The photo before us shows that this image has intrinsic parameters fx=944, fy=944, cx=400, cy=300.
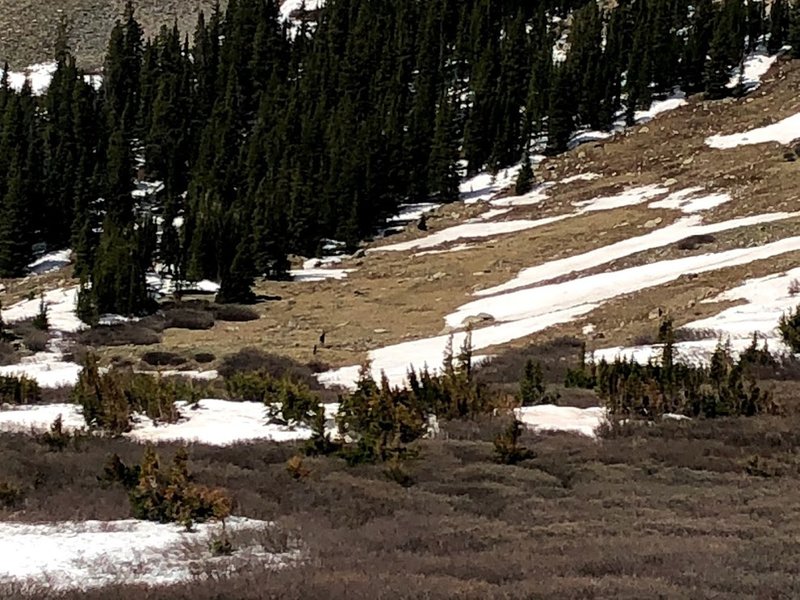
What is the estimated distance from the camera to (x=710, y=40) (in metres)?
70.8

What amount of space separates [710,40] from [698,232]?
125ft

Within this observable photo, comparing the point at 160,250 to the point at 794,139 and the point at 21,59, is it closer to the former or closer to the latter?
the point at 794,139

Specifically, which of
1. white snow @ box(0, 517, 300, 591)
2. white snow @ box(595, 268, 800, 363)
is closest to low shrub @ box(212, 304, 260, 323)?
white snow @ box(595, 268, 800, 363)

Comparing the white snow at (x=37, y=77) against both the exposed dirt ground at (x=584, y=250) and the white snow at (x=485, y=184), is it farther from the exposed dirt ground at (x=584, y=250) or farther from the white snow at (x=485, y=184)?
the exposed dirt ground at (x=584, y=250)

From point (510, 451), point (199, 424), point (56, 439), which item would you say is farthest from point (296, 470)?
point (199, 424)

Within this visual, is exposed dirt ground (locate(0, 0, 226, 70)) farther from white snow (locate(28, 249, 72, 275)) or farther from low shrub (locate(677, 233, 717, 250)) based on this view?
low shrub (locate(677, 233, 717, 250))

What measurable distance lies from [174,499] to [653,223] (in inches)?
1426

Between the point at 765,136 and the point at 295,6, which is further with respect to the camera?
the point at 295,6

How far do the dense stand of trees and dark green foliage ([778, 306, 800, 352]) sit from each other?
29244 mm

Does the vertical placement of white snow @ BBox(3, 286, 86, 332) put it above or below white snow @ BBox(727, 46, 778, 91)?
below

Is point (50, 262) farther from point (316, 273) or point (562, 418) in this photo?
point (562, 418)

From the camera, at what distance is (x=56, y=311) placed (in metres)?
40.2

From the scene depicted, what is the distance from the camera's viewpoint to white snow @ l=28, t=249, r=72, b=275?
59.6 metres

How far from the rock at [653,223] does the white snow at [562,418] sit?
2655 cm
